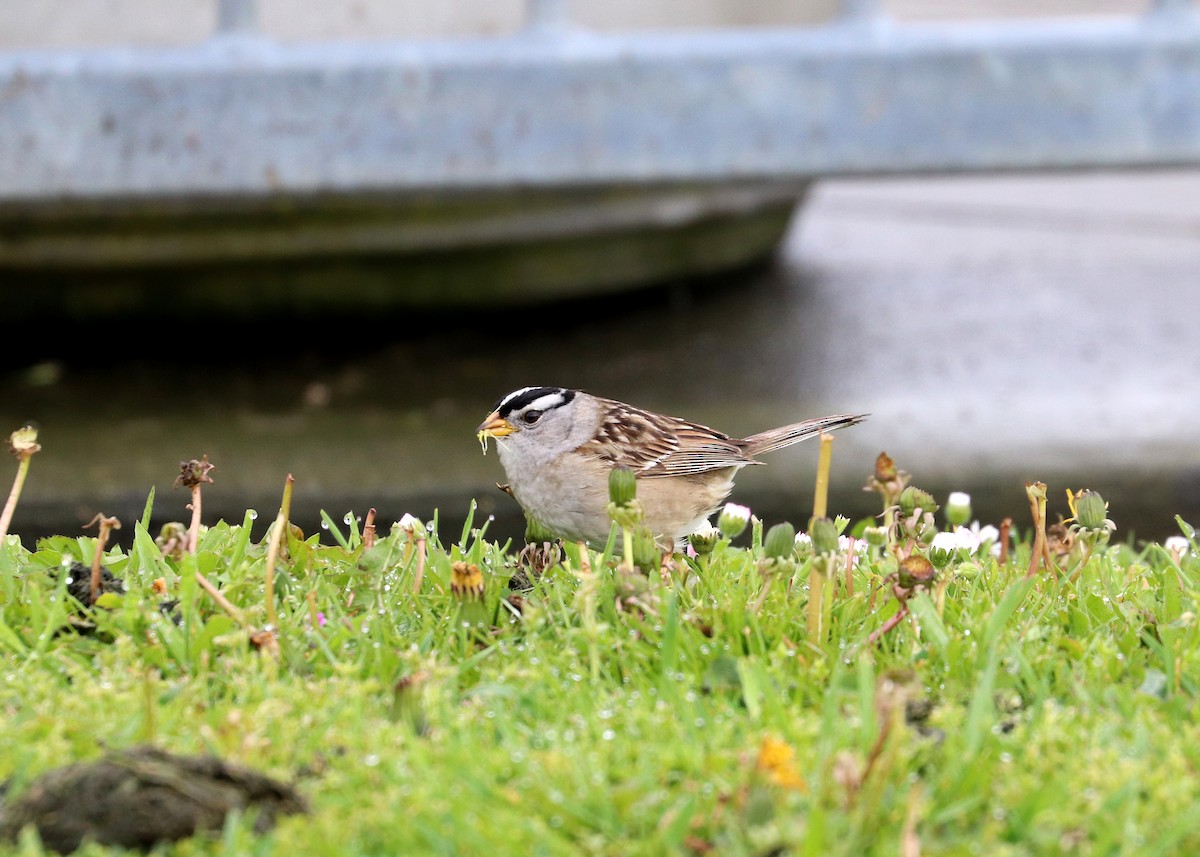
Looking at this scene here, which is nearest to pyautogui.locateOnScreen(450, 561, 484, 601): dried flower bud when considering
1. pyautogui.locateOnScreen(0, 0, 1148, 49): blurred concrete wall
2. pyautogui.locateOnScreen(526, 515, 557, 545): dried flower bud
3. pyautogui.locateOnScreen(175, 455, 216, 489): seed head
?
pyautogui.locateOnScreen(175, 455, 216, 489): seed head

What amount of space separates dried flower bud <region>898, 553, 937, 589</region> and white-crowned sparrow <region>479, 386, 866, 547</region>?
0.89 m

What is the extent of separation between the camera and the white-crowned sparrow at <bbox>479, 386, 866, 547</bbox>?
4086 millimetres

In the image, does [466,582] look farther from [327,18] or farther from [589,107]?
[327,18]

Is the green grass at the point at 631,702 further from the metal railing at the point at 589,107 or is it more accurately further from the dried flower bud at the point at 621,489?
the metal railing at the point at 589,107

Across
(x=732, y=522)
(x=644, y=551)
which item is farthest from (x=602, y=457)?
(x=644, y=551)

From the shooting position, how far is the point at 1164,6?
5.82 m

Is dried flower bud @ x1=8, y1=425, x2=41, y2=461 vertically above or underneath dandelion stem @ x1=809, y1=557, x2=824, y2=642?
above

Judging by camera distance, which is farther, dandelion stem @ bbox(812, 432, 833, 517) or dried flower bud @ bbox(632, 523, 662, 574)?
dried flower bud @ bbox(632, 523, 662, 574)

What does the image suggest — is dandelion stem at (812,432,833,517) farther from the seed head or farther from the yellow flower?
the seed head

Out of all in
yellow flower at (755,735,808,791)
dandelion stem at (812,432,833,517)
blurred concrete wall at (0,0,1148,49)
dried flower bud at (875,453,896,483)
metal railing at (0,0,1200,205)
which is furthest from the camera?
blurred concrete wall at (0,0,1148,49)

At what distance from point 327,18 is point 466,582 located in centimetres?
440

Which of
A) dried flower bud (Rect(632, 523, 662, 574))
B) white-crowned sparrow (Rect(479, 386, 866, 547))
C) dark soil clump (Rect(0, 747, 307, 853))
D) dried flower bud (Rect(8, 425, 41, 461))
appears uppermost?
white-crowned sparrow (Rect(479, 386, 866, 547))

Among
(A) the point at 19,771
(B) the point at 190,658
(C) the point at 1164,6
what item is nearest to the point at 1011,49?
(C) the point at 1164,6

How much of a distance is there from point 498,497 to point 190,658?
2.72 meters
